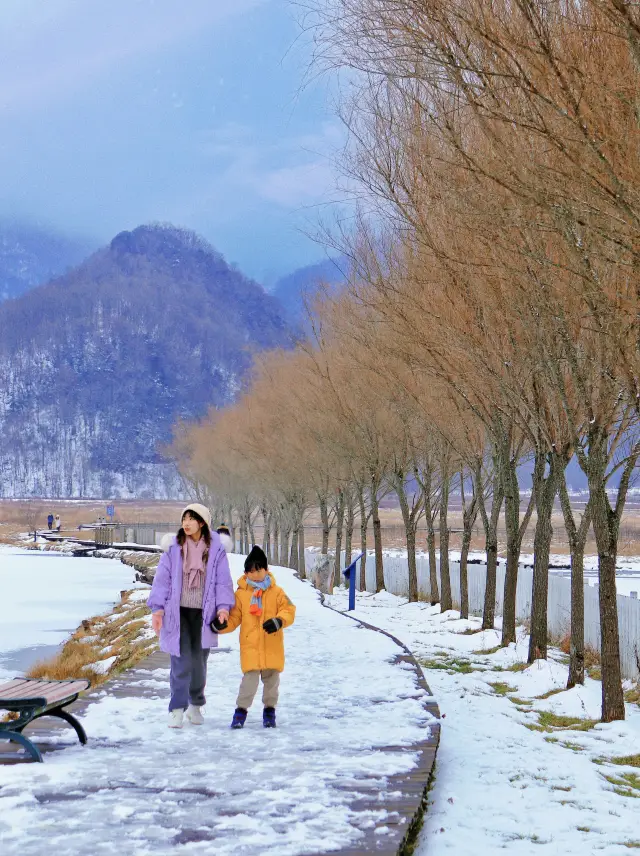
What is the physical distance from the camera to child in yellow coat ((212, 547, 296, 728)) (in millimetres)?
7465

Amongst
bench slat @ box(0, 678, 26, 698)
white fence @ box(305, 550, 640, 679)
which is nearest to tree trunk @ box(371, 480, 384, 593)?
white fence @ box(305, 550, 640, 679)

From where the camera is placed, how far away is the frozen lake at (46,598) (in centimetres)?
2258

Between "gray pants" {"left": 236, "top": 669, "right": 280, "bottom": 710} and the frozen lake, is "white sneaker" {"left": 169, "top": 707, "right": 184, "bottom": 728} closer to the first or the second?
"gray pants" {"left": 236, "top": 669, "right": 280, "bottom": 710}

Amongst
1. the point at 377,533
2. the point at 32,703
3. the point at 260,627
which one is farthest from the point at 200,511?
the point at 377,533

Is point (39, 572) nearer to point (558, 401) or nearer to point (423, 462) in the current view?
point (423, 462)

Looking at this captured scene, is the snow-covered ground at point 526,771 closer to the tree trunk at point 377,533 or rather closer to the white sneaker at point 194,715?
the white sneaker at point 194,715

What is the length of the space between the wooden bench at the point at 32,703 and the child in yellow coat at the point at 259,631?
1.26 meters

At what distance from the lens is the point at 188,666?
24.5 feet

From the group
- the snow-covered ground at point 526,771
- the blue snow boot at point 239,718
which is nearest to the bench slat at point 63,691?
the blue snow boot at point 239,718

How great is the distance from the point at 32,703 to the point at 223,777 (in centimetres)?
134

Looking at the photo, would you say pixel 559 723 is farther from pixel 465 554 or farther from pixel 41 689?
pixel 465 554

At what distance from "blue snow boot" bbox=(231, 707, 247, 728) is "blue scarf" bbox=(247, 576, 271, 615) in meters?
0.77

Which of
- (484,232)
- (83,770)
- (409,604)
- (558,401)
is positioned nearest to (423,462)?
(409,604)

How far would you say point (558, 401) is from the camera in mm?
11875
